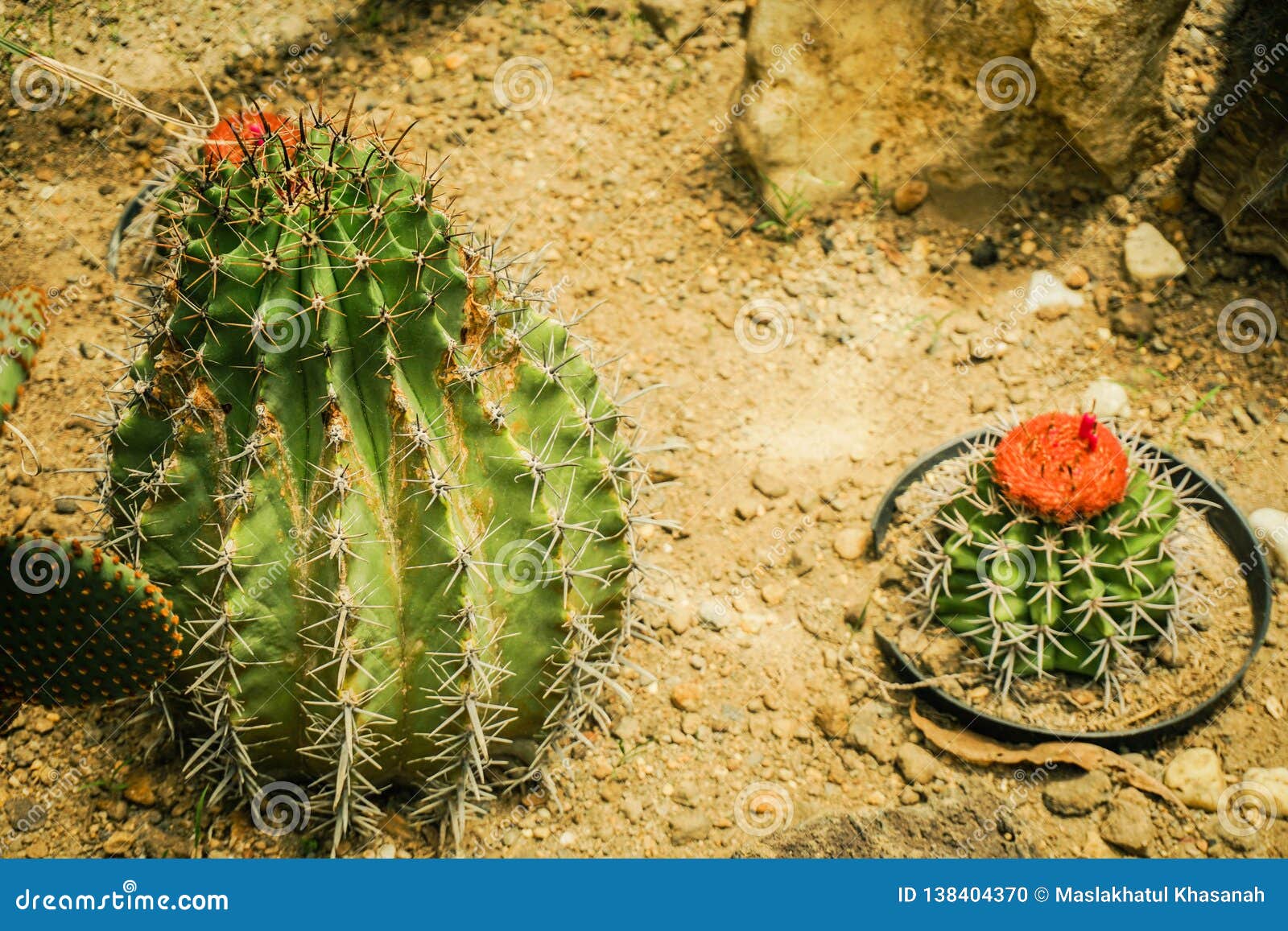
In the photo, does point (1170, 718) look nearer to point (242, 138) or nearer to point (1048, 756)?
point (1048, 756)

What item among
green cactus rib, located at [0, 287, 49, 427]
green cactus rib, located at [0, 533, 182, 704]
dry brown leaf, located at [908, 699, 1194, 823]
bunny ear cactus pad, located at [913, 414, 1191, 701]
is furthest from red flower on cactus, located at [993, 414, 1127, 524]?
green cactus rib, located at [0, 287, 49, 427]

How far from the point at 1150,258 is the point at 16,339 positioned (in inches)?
162

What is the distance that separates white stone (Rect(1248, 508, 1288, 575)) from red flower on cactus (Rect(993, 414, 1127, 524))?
880mm

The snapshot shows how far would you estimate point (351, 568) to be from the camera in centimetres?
255

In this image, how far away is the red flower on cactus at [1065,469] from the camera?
3.09 m

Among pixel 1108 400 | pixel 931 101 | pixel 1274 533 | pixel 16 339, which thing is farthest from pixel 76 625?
pixel 931 101

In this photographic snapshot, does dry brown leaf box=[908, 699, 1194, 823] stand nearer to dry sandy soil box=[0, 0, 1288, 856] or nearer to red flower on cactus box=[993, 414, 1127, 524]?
dry sandy soil box=[0, 0, 1288, 856]

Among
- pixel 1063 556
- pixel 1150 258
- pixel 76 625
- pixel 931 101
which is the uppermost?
pixel 931 101

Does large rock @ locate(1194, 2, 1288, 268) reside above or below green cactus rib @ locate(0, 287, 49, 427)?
above

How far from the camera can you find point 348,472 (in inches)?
98.8

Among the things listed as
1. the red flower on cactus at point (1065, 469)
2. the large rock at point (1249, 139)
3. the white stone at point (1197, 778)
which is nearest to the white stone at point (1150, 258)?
the large rock at point (1249, 139)

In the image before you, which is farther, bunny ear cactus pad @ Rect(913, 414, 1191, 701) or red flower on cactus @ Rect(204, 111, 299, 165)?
bunny ear cactus pad @ Rect(913, 414, 1191, 701)

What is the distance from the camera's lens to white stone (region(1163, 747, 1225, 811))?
10.5 ft

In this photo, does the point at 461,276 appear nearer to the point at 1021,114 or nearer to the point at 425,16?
the point at 1021,114
